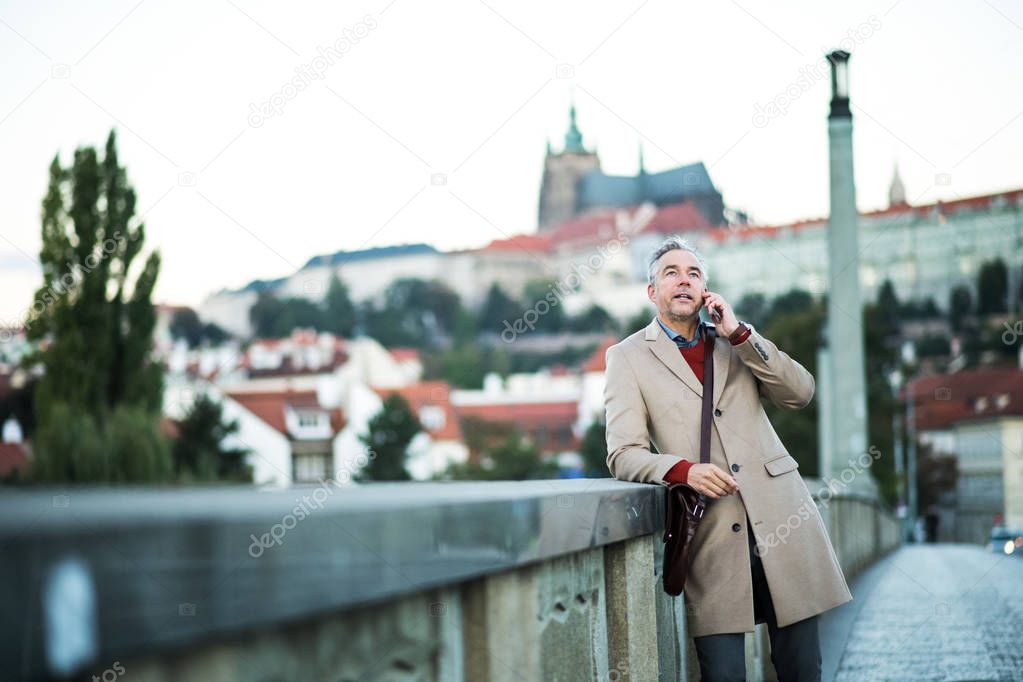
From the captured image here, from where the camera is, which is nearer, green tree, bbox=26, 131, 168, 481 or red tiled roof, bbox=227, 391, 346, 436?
green tree, bbox=26, 131, 168, 481

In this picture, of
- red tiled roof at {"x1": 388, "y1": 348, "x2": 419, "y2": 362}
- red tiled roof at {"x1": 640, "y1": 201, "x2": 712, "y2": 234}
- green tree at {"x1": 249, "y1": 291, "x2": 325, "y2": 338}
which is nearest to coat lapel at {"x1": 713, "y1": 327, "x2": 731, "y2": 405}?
red tiled roof at {"x1": 388, "y1": 348, "x2": 419, "y2": 362}

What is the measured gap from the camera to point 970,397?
90000 mm

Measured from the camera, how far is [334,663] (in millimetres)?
1711

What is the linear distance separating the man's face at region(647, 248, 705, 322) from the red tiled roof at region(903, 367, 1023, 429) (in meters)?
80.0

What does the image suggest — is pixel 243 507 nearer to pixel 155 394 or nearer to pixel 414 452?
pixel 155 394

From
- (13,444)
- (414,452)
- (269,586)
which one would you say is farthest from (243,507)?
(414,452)

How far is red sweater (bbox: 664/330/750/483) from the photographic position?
3.67 metres

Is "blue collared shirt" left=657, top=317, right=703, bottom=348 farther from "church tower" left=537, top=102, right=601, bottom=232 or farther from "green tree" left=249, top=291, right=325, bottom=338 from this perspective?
"church tower" left=537, top=102, right=601, bottom=232

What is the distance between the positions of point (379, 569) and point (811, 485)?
22.3 feet

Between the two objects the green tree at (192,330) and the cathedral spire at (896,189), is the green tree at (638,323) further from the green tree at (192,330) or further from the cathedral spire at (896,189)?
the green tree at (192,330)

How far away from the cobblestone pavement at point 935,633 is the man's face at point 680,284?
8.50 feet

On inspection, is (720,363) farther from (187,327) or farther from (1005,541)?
(187,327)

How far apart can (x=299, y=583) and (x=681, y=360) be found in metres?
2.53
